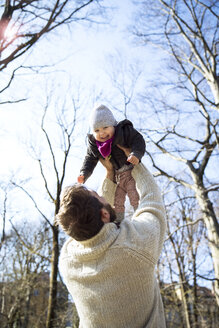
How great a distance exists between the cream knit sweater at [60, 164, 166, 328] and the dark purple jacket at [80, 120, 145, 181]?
829 millimetres

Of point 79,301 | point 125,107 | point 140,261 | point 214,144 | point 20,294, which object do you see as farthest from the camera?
point 20,294

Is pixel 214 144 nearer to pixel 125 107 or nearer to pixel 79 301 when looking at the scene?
pixel 125 107

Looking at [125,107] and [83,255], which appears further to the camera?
[125,107]

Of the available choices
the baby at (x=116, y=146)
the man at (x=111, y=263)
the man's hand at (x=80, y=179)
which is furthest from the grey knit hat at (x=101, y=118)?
the man at (x=111, y=263)

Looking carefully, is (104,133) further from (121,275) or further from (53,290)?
(53,290)

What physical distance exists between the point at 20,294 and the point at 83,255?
1514cm

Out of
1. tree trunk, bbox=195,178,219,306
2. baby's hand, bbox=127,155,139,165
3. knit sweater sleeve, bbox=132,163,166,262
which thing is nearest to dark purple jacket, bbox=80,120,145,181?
baby's hand, bbox=127,155,139,165

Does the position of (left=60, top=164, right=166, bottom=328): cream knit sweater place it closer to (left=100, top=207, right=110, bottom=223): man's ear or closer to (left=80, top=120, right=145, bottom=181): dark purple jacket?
(left=100, top=207, right=110, bottom=223): man's ear

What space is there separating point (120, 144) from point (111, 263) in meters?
1.17

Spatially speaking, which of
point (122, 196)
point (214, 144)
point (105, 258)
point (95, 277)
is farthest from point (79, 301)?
point (214, 144)

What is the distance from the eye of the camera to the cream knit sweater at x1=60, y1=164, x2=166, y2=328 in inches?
64.7

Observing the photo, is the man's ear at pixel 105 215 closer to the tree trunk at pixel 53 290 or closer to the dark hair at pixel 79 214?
the dark hair at pixel 79 214

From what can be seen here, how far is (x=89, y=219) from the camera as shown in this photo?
5.43 ft

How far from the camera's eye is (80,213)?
1611mm
